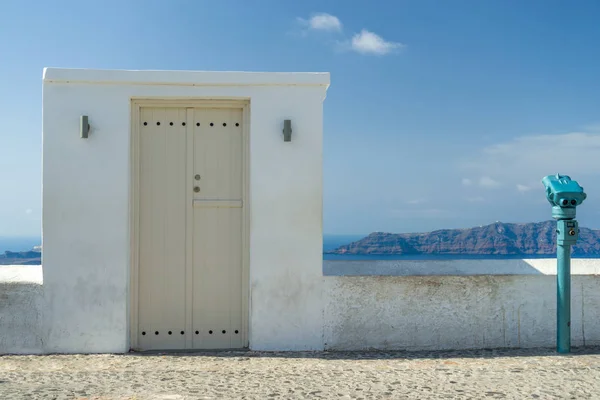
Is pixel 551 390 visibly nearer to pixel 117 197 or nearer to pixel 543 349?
pixel 543 349

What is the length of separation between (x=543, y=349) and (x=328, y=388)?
279 cm

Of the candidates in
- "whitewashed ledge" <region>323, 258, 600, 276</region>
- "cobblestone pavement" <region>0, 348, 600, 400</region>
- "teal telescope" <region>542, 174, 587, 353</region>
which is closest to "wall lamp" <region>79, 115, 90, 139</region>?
"cobblestone pavement" <region>0, 348, 600, 400</region>

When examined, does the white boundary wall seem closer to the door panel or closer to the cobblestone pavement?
the cobblestone pavement

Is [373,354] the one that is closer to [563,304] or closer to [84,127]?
[563,304]

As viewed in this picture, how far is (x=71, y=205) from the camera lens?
243 inches

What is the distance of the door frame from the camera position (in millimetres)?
6270

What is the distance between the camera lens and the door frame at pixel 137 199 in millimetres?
6270

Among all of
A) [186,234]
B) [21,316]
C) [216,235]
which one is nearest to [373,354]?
[216,235]

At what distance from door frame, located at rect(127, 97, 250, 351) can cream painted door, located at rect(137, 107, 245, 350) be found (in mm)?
44

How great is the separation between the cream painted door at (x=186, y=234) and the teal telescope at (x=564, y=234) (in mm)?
3222

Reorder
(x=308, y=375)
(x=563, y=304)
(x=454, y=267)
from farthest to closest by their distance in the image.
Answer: (x=454, y=267) < (x=563, y=304) < (x=308, y=375)

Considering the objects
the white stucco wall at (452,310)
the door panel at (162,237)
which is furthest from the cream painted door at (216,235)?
the white stucco wall at (452,310)

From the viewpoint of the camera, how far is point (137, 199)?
20.7 ft

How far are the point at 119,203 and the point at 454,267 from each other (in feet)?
12.4
